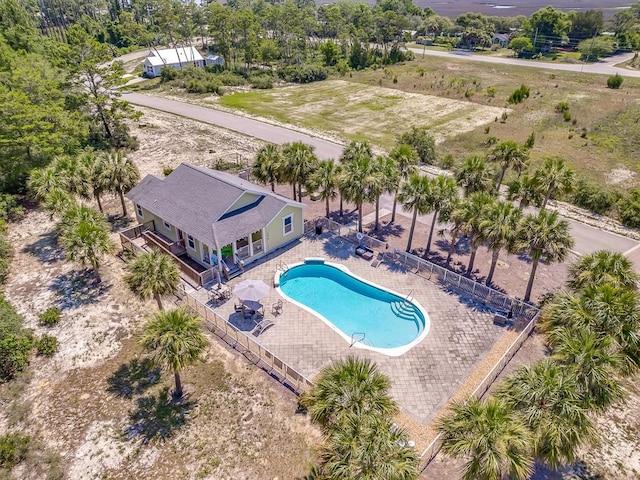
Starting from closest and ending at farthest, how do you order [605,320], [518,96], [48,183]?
[605,320], [48,183], [518,96]

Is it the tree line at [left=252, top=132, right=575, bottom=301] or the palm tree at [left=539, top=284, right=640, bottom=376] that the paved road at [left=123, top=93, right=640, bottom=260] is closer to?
the tree line at [left=252, top=132, right=575, bottom=301]

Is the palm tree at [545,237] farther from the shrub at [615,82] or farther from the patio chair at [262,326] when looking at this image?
the shrub at [615,82]

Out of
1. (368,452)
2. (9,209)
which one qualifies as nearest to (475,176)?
(368,452)

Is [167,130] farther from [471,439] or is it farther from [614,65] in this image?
[614,65]

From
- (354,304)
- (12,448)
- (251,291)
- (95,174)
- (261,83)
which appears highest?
(95,174)

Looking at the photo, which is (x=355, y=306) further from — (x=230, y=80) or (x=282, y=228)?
(x=230, y=80)

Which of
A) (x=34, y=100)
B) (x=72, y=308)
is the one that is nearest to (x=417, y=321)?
(x=72, y=308)
